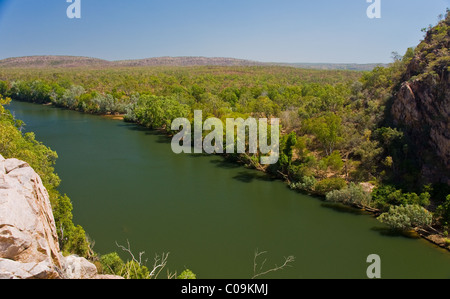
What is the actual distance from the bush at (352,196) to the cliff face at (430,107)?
4.75 meters

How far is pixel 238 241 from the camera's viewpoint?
67.9ft

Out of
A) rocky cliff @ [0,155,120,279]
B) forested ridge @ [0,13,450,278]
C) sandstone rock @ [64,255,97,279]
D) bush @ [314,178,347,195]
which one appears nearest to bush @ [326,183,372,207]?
forested ridge @ [0,13,450,278]

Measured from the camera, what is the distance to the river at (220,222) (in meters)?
18.4

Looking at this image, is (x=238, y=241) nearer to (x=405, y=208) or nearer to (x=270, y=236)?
(x=270, y=236)

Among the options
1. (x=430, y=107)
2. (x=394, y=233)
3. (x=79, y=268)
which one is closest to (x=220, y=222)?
(x=394, y=233)

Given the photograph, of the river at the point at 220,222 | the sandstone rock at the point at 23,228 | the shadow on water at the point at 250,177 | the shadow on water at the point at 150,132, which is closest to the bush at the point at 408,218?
the river at the point at 220,222

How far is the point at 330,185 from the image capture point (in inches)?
1048

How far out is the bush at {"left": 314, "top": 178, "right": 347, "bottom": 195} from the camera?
26.4 m

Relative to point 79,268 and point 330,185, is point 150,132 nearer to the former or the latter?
point 330,185

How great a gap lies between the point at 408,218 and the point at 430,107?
10.9 metres

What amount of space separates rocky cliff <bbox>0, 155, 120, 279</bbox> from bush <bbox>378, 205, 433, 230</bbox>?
58.5 feet

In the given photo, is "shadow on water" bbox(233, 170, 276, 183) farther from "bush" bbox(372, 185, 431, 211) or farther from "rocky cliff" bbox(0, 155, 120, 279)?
"rocky cliff" bbox(0, 155, 120, 279)
